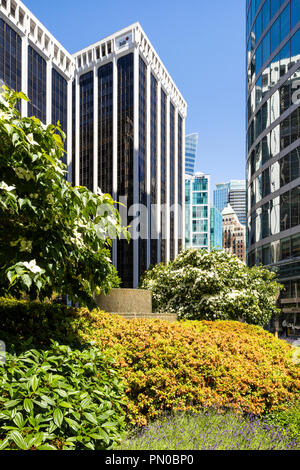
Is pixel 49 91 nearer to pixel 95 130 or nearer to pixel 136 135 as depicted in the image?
pixel 95 130

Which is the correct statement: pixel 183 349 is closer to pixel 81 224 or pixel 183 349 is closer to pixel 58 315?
pixel 58 315

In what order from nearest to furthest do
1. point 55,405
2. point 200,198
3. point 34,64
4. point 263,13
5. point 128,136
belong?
point 55,405 < point 263,13 < point 34,64 < point 128,136 < point 200,198

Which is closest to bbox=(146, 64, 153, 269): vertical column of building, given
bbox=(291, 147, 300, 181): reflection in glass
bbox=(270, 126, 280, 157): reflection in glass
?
bbox=(270, 126, 280, 157): reflection in glass

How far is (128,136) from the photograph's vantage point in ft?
267

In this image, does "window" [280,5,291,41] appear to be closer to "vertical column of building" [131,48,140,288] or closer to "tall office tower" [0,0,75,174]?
"tall office tower" [0,0,75,174]

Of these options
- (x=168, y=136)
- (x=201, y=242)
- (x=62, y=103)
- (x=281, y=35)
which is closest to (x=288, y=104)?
(x=281, y=35)

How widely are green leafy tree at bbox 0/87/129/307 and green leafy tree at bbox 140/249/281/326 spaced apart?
34.8ft

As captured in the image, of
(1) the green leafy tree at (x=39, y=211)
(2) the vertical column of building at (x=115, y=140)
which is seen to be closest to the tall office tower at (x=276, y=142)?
(1) the green leafy tree at (x=39, y=211)

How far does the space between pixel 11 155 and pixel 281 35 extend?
38640 mm

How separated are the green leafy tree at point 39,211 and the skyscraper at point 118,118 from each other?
65.4 metres

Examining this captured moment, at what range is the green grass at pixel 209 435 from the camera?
15.8 feet

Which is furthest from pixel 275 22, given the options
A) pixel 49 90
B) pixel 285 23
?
pixel 49 90

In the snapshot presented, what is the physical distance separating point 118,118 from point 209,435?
273ft

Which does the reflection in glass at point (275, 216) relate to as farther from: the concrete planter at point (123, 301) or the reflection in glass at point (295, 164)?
the concrete planter at point (123, 301)
